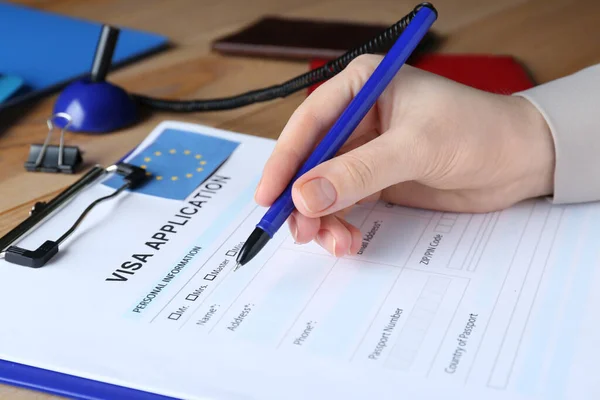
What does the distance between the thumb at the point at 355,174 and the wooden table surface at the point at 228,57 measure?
23 centimetres

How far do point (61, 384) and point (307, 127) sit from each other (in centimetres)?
25

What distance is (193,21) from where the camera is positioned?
1.02 m

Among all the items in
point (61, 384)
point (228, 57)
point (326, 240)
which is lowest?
point (61, 384)

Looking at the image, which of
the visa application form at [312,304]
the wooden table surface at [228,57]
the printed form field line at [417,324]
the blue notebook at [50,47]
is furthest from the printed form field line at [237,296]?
the blue notebook at [50,47]

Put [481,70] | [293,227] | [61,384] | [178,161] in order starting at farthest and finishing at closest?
1. [481,70]
2. [178,161]
3. [293,227]
4. [61,384]

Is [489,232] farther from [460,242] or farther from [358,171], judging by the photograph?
[358,171]

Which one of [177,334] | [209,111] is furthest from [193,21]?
[177,334]

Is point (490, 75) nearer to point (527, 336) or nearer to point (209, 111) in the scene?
point (209, 111)

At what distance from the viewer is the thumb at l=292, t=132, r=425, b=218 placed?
0.50 meters

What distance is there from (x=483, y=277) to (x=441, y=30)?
0.51m

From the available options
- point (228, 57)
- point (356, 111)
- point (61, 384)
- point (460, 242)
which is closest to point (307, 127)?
point (356, 111)

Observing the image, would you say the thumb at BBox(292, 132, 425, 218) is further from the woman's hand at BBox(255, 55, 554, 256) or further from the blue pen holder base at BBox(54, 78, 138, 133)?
the blue pen holder base at BBox(54, 78, 138, 133)

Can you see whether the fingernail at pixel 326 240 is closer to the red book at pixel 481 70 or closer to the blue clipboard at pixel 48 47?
the red book at pixel 481 70

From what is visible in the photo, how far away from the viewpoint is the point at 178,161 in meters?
0.69
